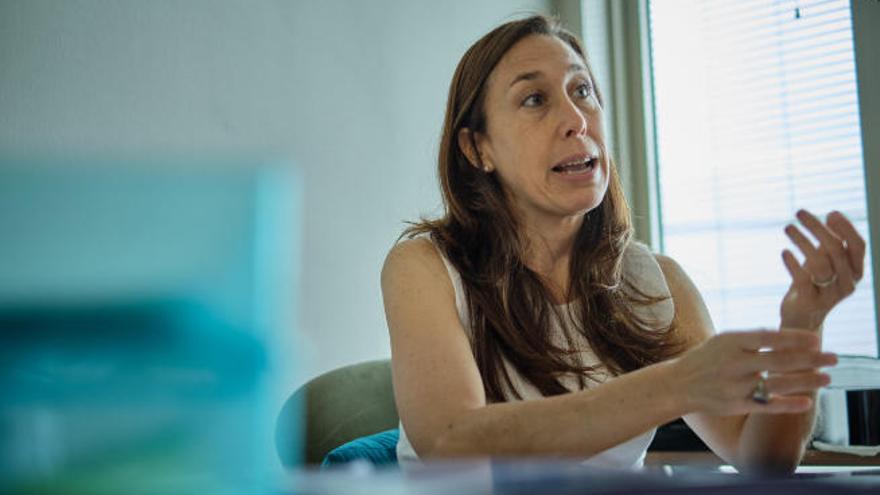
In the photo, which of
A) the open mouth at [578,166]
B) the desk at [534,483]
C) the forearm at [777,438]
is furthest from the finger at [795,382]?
the open mouth at [578,166]

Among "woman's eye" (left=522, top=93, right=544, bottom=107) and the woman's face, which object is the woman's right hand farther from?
"woman's eye" (left=522, top=93, right=544, bottom=107)

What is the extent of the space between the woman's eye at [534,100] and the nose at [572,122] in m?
0.05

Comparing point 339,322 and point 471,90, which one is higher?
point 471,90

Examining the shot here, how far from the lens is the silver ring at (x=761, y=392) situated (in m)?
0.76

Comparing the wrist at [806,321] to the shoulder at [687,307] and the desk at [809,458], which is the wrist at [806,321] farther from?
the desk at [809,458]

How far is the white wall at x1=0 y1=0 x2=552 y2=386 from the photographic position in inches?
60.5

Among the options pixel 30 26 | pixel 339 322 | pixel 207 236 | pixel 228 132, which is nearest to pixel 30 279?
pixel 207 236

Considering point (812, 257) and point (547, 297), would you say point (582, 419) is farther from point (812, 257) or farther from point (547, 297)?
point (547, 297)

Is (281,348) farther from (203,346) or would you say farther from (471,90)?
(471,90)

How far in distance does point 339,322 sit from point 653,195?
1.83 m

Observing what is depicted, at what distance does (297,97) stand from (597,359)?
1.13 meters

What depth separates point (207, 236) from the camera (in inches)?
11.0

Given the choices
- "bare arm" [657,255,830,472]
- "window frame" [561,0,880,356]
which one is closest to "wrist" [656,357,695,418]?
"bare arm" [657,255,830,472]

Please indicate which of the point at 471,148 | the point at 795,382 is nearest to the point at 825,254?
the point at 795,382
